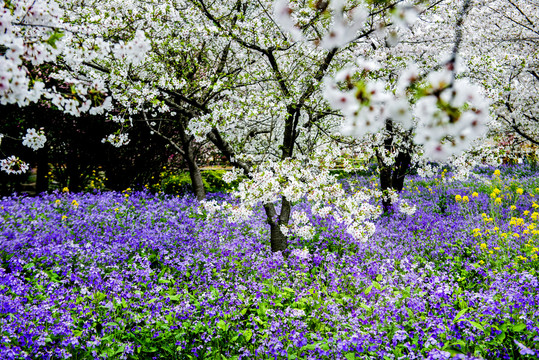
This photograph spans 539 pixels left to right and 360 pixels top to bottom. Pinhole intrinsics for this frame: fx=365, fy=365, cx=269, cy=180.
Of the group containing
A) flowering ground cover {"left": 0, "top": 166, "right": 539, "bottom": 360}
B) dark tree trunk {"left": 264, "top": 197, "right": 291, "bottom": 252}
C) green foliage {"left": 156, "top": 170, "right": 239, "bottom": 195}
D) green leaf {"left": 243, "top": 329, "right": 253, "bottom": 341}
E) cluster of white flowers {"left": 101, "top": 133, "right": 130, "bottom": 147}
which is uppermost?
cluster of white flowers {"left": 101, "top": 133, "right": 130, "bottom": 147}

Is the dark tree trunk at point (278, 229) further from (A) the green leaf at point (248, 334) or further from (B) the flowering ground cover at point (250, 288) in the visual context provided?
(A) the green leaf at point (248, 334)

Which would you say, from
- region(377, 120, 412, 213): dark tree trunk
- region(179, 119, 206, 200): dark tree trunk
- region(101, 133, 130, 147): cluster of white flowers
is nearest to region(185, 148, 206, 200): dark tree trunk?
region(179, 119, 206, 200): dark tree trunk

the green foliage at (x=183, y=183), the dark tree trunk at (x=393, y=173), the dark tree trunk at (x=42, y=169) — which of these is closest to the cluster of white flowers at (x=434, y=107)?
the dark tree trunk at (x=393, y=173)

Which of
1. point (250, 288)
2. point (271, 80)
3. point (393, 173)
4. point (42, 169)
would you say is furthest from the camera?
point (42, 169)

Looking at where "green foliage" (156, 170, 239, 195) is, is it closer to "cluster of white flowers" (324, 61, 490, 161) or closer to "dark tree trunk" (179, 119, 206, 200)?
"dark tree trunk" (179, 119, 206, 200)

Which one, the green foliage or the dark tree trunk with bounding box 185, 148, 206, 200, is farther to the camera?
the green foliage

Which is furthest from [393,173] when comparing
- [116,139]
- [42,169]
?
[42,169]

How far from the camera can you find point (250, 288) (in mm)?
4531

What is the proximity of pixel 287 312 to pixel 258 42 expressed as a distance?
4103 mm

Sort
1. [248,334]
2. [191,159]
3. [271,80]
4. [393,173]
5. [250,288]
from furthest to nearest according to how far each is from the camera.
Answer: [393,173]
[191,159]
[271,80]
[250,288]
[248,334]

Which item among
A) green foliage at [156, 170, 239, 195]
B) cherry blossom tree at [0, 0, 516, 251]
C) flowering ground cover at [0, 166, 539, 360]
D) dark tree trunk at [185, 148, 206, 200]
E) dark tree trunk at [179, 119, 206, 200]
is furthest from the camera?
green foliage at [156, 170, 239, 195]

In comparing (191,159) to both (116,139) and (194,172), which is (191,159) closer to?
(194,172)

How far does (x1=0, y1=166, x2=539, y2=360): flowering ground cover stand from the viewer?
3.28m

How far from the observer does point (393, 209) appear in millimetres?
9047
